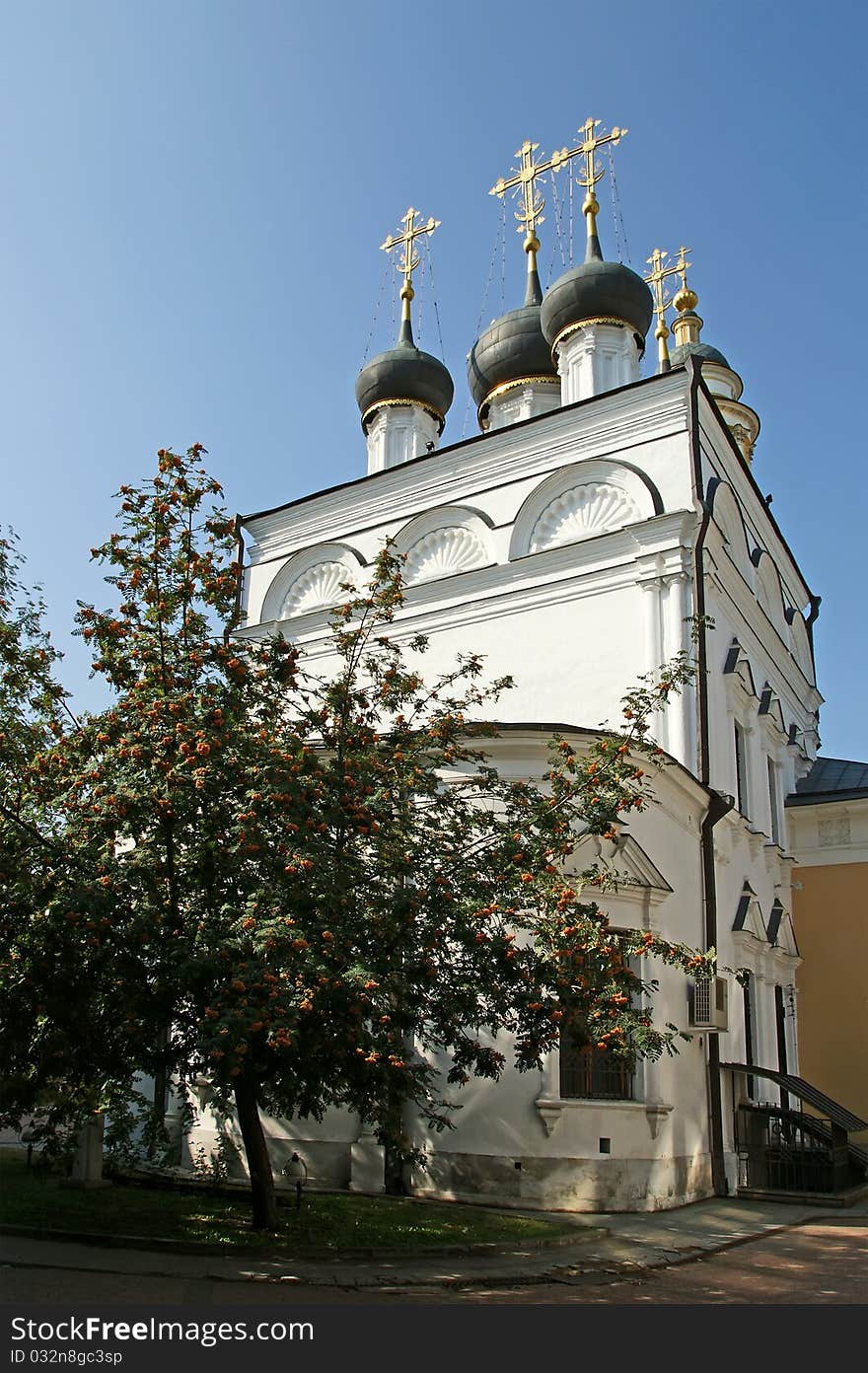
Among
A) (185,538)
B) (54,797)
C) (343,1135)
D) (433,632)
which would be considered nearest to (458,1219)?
(343,1135)

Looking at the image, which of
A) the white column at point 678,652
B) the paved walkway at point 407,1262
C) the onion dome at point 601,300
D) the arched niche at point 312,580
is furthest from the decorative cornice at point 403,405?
the paved walkway at point 407,1262

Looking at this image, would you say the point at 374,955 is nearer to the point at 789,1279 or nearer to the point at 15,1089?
the point at 15,1089

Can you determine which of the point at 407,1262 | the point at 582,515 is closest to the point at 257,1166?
the point at 407,1262

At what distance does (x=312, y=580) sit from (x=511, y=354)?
5.80 metres

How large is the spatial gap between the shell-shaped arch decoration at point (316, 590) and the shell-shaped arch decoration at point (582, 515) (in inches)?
133

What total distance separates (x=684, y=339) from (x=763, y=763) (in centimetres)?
1193

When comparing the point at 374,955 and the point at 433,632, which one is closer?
the point at 374,955

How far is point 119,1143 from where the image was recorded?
23.9 ft

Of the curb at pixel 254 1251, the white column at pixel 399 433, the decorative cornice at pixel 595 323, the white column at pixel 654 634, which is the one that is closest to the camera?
the curb at pixel 254 1251

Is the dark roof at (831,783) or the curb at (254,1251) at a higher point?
the dark roof at (831,783)

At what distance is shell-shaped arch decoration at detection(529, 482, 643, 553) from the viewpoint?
14.2 m

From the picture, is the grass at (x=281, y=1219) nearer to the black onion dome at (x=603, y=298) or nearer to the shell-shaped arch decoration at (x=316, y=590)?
the shell-shaped arch decoration at (x=316, y=590)

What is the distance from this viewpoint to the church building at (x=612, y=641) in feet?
32.9

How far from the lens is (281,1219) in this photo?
7.97 metres
